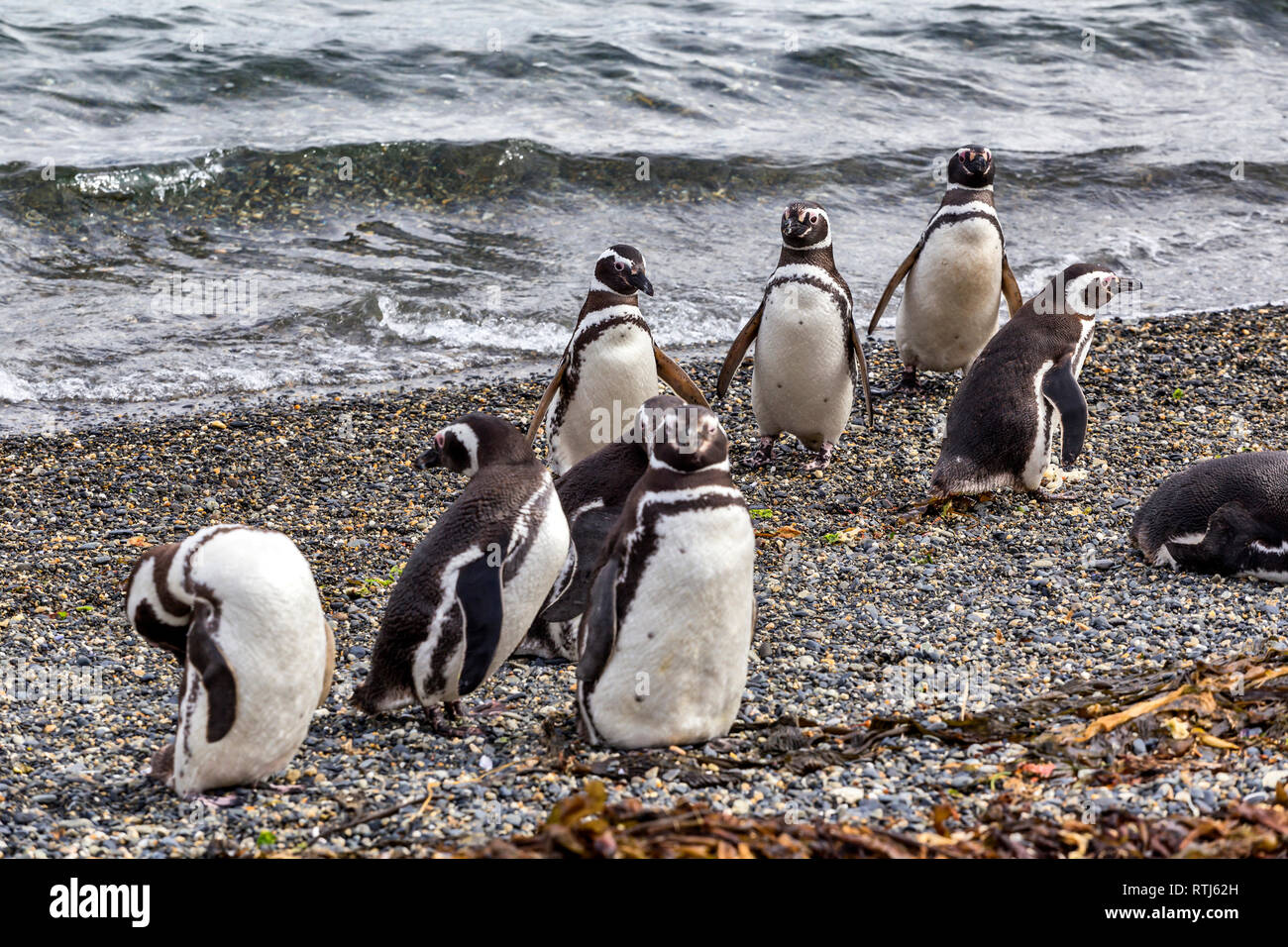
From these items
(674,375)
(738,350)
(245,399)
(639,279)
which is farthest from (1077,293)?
(245,399)

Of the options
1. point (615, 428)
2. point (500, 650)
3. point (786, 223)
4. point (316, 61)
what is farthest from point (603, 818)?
point (316, 61)

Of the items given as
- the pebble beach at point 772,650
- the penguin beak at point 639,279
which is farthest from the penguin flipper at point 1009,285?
the penguin beak at point 639,279

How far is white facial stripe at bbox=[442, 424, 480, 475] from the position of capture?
16.5ft

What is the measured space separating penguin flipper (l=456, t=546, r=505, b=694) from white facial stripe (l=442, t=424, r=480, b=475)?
0.63 meters

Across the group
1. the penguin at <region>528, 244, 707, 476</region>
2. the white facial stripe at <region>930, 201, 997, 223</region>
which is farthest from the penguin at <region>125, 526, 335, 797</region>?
the white facial stripe at <region>930, 201, 997, 223</region>

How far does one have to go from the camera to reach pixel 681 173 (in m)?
14.1

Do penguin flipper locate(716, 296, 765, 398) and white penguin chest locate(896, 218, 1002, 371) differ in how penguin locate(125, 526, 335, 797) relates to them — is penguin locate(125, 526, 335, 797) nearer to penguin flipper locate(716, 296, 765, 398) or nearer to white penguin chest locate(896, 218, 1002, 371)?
penguin flipper locate(716, 296, 765, 398)

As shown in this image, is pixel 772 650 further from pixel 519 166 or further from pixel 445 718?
pixel 519 166

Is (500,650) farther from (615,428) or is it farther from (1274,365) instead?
(1274,365)

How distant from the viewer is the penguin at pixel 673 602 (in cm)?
→ 404

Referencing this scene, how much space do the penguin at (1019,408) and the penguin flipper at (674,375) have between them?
133 cm

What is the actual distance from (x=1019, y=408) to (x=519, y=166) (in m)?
8.36

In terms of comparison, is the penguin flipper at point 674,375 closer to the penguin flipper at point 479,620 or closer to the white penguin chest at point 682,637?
the penguin flipper at point 479,620

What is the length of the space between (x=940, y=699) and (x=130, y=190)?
34.8 ft
